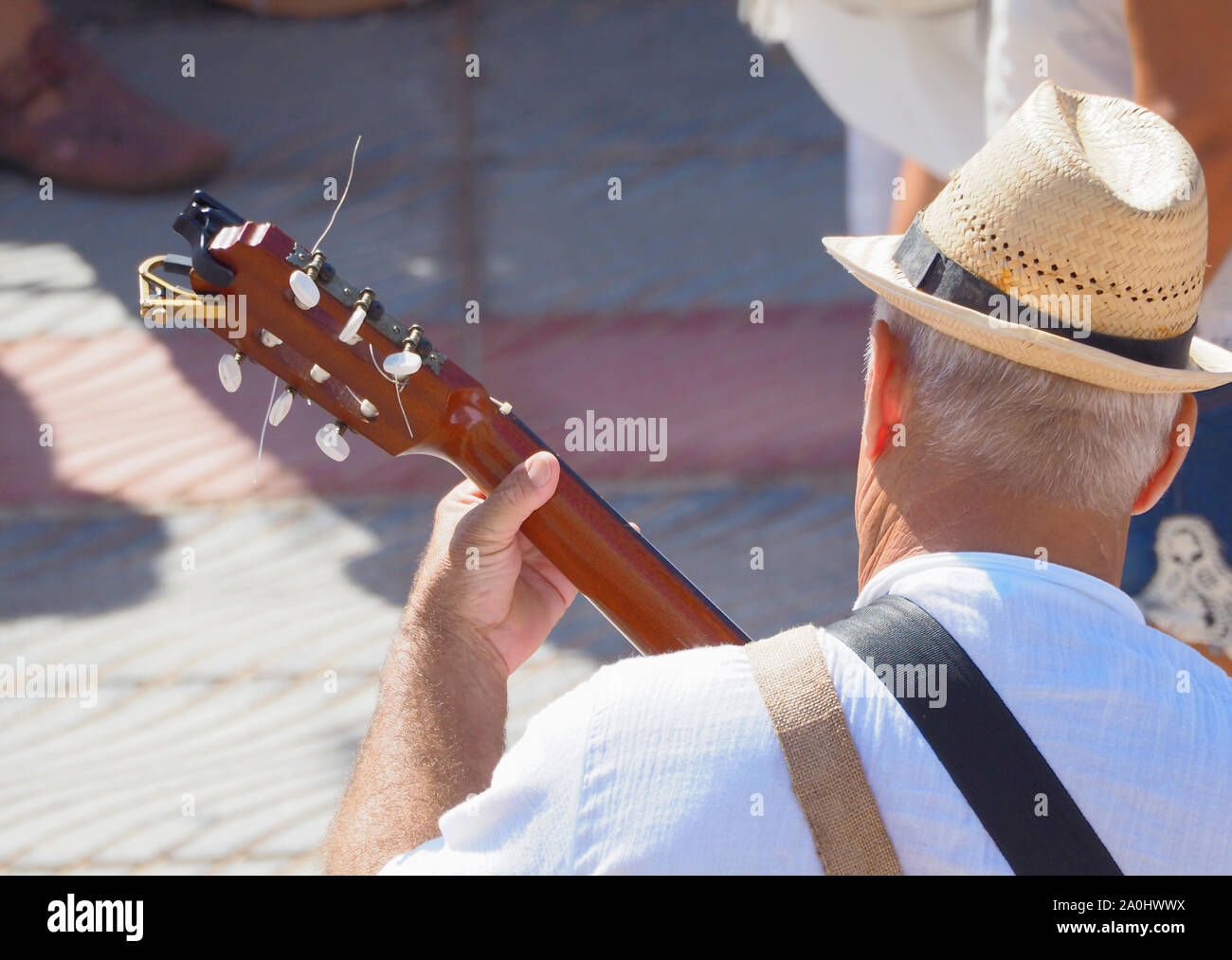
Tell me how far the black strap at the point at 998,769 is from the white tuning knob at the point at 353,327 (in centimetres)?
64

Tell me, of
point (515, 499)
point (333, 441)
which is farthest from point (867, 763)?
point (333, 441)

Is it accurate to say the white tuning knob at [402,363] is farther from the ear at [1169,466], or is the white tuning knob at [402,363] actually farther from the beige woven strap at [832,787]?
the ear at [1169,466]

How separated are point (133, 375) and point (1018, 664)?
3925 millimetres

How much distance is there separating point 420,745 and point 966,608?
66cm

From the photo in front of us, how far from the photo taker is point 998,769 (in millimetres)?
1067

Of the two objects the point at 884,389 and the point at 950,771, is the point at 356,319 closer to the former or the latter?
the point at 884,389

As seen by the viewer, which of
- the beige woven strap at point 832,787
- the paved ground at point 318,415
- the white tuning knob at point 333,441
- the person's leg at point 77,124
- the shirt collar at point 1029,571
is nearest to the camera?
the beige woven strap at point 832,787

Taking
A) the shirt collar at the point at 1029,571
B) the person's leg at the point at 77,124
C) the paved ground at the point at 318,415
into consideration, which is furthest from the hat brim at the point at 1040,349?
the person's leg at the point at 77,124

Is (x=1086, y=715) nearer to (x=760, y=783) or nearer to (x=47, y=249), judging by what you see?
(x=760, y=783)

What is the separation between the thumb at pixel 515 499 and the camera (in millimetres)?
1502

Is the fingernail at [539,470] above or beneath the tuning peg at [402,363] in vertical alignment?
beneath

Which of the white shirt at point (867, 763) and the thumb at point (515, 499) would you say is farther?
the thumb at point (515, 499)

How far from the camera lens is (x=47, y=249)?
512 cm
